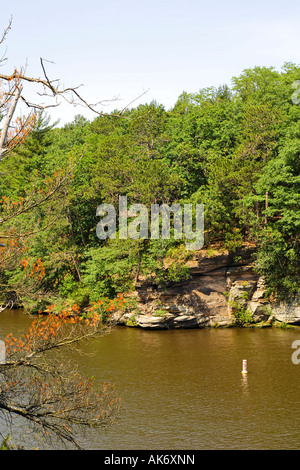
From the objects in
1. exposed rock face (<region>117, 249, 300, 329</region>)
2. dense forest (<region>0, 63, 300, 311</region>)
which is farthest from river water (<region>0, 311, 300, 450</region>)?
dense forest (<region>0, 63, 300, 311</region>)

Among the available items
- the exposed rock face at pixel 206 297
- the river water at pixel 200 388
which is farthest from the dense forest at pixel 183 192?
the river water at pixel 200 388

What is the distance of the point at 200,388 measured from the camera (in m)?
22.6

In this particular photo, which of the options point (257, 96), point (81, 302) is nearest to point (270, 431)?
point (81, 302)

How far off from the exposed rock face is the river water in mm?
1686

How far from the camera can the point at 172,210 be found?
37844 mm

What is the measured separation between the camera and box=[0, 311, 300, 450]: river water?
1752cm

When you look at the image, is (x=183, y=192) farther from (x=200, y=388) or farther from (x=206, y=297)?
(x=200, y=388)

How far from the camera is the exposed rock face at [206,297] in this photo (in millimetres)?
36062

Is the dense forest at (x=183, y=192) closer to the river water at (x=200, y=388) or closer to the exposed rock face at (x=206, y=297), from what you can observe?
the exposed rock face at (x=206, y=297)

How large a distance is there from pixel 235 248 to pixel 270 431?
19.7 metres

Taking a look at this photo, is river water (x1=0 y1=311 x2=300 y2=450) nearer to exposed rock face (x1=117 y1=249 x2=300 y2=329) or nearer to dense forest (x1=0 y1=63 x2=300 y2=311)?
exposed rock face (x1=117 y1=249 x2=300 y2=329)

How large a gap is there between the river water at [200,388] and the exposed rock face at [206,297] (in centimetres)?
169

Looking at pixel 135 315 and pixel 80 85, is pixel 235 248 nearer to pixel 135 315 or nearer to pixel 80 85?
pixel 135 315

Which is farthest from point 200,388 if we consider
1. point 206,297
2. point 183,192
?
point 183,192
